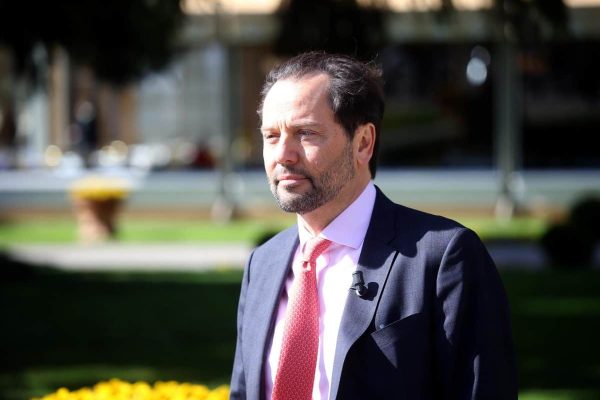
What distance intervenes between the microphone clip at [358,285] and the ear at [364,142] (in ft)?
0.90

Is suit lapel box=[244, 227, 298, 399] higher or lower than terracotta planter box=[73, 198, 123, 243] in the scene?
higher

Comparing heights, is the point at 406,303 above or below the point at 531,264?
above

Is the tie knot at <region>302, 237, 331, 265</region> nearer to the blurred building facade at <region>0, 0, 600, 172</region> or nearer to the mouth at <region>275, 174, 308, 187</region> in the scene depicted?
the mouth at <region>275, 174, 308, 187</region>

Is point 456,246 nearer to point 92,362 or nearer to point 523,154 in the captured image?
point 92,362

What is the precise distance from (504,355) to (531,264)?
40.0 ft

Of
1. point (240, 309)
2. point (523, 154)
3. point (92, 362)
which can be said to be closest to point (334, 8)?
point (92, 362)

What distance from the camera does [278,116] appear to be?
106 inches

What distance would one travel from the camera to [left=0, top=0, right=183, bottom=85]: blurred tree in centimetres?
913

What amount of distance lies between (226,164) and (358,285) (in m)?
18.7

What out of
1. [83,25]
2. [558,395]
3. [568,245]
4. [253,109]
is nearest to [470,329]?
[558,395]

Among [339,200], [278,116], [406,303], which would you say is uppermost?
[278,116]

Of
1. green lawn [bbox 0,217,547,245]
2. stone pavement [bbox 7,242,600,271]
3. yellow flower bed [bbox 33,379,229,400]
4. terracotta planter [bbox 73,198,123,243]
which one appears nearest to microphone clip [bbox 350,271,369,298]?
yellow flower bed [bbox 33,379,229,400]

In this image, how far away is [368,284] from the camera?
2.65 meters

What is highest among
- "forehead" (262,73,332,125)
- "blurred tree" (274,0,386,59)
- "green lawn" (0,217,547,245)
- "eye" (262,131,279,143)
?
"blurred tree" (274,0,386,59)
